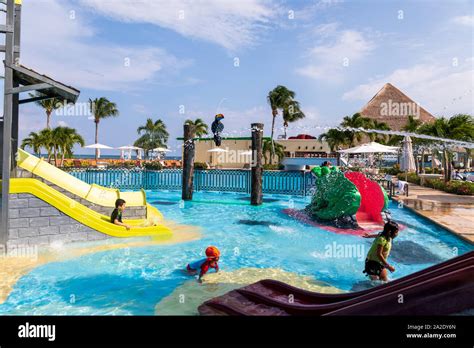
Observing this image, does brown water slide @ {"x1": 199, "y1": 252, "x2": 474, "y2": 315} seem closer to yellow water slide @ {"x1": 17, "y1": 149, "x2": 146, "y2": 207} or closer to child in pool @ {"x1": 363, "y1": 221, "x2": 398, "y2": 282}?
child in pool @ {"x1": 363, "y1": 221, "x2": 398, "y2": 282}

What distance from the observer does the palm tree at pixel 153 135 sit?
48.9 m

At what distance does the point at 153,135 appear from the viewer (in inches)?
1972

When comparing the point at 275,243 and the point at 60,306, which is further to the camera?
the point at 275,243

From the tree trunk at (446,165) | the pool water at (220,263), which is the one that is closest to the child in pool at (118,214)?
the pool water at (220,263)

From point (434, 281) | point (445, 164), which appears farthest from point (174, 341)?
point (445, 164)

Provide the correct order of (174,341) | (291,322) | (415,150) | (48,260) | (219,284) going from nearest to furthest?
1. (174,341)
2. (291,322)
3. (219,284)
4. (48,260)
5. (415,150)

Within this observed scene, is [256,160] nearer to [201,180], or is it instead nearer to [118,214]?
[201,180]

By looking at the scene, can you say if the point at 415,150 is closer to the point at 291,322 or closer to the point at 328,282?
the point at 328,282

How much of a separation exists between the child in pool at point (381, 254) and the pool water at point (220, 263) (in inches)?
17.5

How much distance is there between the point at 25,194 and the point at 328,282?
A: 21.9 feet

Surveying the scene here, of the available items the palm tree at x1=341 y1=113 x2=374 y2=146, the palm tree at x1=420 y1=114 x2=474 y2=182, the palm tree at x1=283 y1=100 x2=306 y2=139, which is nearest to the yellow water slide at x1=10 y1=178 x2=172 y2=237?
the palm tree at x1=420 y1=114 x2=474 y2=182

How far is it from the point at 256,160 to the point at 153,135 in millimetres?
37897

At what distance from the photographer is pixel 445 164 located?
781 inches

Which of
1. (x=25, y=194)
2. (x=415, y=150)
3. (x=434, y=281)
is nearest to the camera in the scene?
(x=434, y=281)
